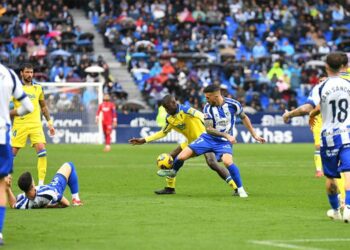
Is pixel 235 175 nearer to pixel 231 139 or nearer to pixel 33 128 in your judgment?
pixel 231 139

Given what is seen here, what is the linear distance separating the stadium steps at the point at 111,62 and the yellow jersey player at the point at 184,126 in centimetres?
2568

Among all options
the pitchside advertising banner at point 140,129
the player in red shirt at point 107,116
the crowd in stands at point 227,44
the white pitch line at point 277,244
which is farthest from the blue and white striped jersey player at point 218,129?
the crowd in stands at point 227,44

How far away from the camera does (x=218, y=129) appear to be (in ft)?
57.5

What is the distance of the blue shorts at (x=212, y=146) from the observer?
57.6 ft

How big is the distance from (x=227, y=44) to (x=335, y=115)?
1415 inches

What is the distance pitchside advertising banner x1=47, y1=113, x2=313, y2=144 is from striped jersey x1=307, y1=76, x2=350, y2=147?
97.0 ft

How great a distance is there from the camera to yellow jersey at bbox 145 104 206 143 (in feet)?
60.0

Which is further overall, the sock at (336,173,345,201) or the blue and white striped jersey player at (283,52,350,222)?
the sock at (336,173,345,201)

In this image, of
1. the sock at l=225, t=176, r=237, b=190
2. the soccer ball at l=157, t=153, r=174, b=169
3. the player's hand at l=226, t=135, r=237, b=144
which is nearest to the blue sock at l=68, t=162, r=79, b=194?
the player's hand at l=226, t=135, r=237, b=144

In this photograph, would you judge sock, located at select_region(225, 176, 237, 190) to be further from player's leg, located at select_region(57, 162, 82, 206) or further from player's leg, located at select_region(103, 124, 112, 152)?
player's leg, located at select_region(103, 124, 112, 152)

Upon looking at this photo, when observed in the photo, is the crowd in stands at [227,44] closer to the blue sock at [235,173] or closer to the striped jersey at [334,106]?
the blue sock at [235,173]

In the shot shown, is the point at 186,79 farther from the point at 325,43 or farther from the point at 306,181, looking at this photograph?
the point at 306,181

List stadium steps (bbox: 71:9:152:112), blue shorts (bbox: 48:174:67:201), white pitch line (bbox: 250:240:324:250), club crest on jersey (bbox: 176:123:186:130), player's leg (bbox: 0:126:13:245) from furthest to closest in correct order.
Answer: stadium steps (bbox: 71:9:152:112) < club crest on jersey (bbox: 176:123:186:130) < blue shorts (bbox: 48:174:67:201) < player's leg (bbox: 0:126:13:245) < white pitch line (bbox: 250:240:324:250)

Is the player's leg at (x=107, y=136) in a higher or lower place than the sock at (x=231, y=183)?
lower
